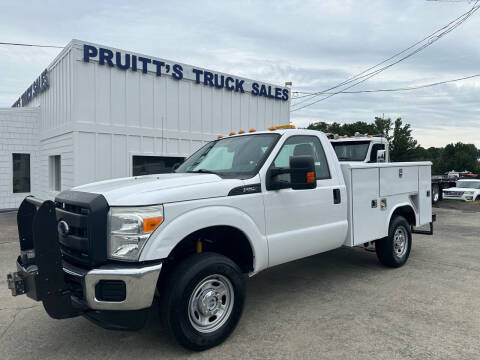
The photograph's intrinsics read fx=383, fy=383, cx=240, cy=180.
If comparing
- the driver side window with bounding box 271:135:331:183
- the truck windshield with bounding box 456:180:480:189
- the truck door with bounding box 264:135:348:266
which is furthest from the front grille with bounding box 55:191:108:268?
the truck windshield with bounding box 456:180:480:189

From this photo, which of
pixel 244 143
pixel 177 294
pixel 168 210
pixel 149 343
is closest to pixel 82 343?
pixel 149 343

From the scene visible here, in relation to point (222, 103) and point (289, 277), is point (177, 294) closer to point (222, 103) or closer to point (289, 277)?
point (289, 277)

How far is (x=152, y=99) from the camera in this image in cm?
1097

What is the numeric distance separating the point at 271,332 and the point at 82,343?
1.85 meters

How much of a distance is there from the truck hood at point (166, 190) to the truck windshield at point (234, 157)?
0.32 meters

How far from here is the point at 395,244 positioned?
240 inches

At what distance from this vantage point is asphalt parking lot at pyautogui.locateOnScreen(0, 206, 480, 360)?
3.47 meters

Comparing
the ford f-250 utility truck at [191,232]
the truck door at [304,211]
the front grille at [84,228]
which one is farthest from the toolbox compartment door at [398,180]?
the front grille at [84,228]

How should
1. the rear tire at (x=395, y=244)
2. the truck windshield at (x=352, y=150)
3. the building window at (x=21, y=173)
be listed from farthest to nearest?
1. the building window at (x=21, y=173)
2. the truck windshield at (x=352, y=150)
3. the rear tire at (x=395, y=244)

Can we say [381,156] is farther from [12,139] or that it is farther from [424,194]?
[12,139]

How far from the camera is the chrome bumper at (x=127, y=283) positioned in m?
3.02

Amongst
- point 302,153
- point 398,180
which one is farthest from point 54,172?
point 398,180

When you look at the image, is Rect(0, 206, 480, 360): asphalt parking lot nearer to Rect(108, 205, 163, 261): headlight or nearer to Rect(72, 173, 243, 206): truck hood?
Rect(108, 205, 163, 261): headlight

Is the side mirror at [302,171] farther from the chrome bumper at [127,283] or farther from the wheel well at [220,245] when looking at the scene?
the chrome bumper at [127,283]
